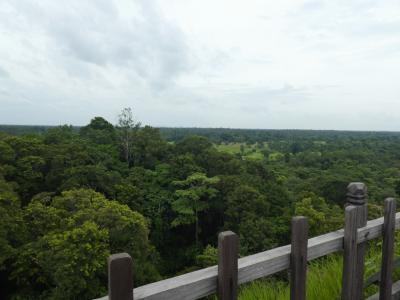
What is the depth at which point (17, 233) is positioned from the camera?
45.0ft

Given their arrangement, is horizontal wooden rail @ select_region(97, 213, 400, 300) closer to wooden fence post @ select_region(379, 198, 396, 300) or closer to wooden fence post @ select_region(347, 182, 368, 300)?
wooden fence post @ select_region(347, 182, 368, 300)

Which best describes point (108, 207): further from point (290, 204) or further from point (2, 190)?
point (290, 204)

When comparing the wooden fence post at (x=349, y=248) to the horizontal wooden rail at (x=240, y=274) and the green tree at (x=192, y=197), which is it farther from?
the green tree at (x=192, y=197)

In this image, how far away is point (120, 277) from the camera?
1173 mm

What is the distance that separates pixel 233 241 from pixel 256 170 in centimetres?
2786

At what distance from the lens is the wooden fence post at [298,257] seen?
1662mm

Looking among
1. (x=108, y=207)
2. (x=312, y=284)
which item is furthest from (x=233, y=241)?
(x=108, y=207)

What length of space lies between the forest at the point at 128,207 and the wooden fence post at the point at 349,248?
9.78m

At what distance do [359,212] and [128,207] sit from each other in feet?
51.4

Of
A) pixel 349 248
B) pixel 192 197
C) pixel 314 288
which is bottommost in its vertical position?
pixel 192 197

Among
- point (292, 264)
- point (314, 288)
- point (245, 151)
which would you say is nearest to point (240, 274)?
point (292, 264)

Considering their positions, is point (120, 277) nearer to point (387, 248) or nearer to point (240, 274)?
point (240, 274)

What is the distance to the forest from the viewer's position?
12438 millimetres

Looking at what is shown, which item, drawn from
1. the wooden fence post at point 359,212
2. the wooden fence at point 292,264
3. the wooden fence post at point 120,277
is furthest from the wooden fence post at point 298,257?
the wooden fence post at point 120,277
